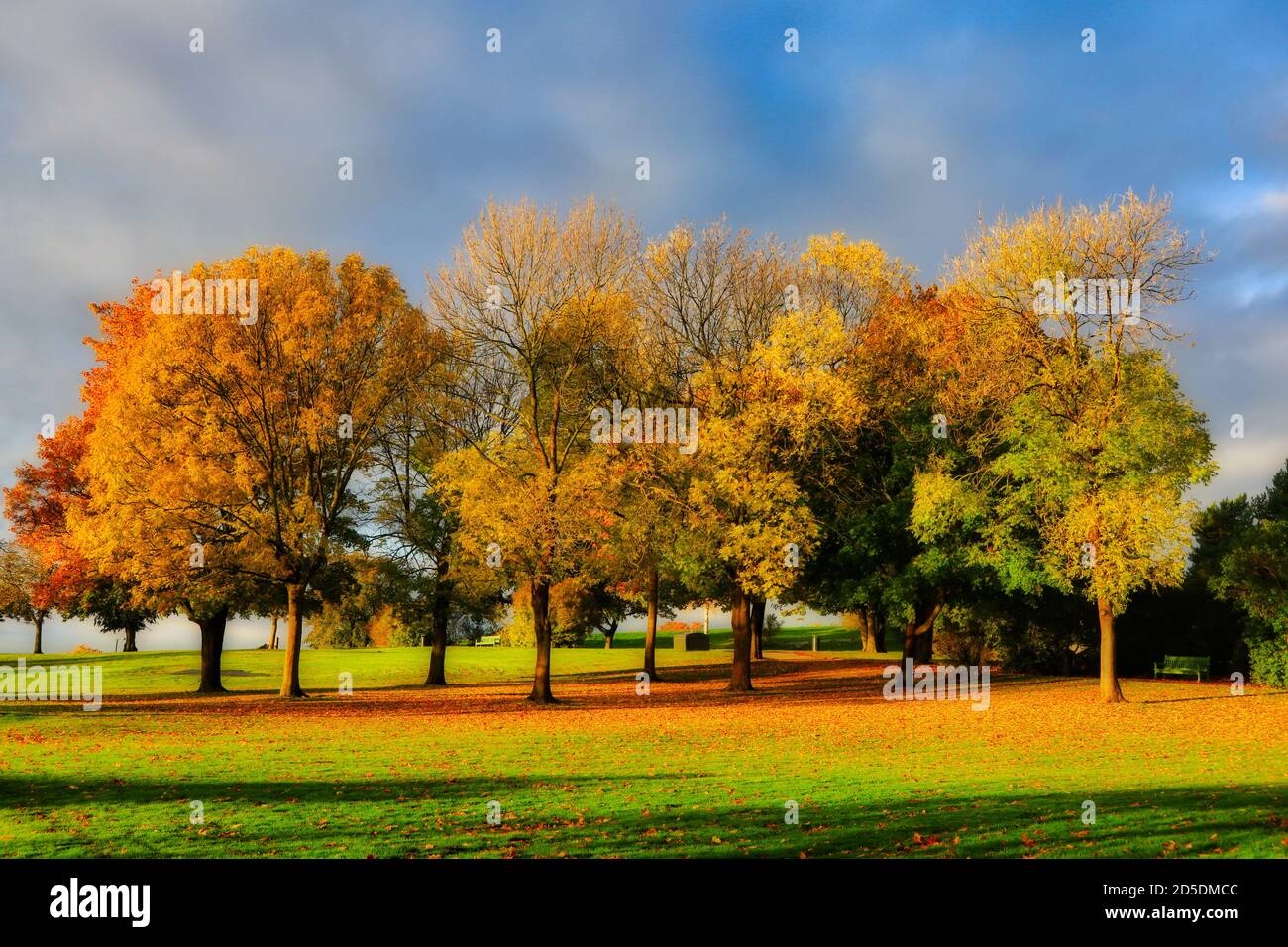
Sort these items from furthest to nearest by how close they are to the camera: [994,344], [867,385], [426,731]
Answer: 1. [867,385]
2. [994,344]
3. [426,731]

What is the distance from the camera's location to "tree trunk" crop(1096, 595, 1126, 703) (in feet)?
107

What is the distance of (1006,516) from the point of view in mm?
35125

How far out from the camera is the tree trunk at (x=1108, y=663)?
32531mm

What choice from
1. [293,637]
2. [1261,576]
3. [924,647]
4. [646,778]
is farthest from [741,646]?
[646,778]

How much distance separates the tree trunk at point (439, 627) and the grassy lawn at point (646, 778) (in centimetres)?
819

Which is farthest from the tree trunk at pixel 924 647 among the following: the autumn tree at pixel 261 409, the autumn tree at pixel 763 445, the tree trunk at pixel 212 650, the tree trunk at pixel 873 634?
the tree trunk at pixel 212 650

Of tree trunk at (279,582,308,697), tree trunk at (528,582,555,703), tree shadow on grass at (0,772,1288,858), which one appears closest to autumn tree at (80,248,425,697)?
tree trunk at (279,582,308,697)

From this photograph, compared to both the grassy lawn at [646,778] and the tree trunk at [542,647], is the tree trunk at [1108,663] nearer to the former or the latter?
the grassy lawn at [646,778]

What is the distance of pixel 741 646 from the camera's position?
131 feet

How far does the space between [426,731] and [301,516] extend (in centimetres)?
1115

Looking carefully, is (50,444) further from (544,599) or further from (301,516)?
(544,599)

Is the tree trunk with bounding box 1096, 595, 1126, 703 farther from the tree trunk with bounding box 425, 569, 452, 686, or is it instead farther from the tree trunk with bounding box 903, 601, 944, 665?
the tree trunk with bounding box 425, 569, 452, 686

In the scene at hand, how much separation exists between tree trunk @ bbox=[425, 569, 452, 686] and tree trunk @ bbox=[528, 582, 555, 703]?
29.4 feet
